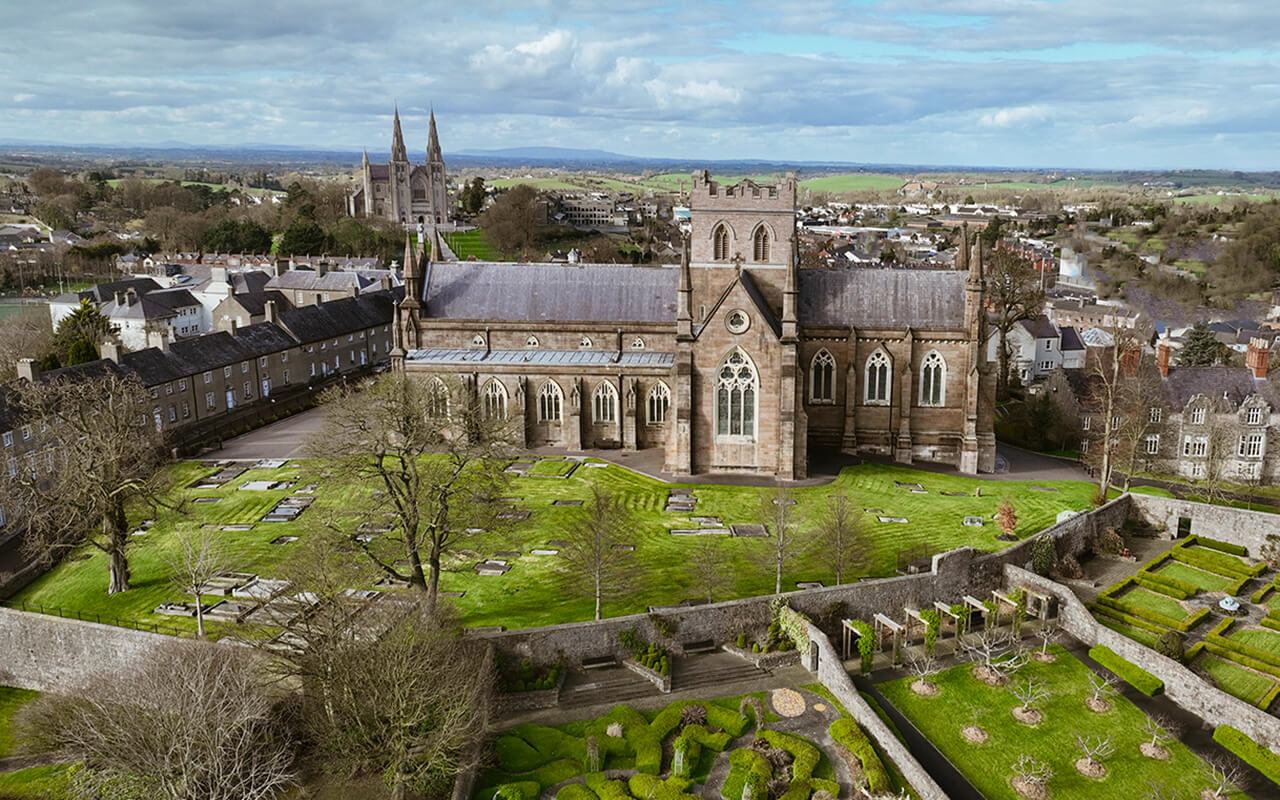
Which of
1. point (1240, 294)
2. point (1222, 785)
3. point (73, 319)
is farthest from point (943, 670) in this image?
point (1240, 294)

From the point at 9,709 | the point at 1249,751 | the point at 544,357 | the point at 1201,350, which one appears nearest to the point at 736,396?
the point at 544,357

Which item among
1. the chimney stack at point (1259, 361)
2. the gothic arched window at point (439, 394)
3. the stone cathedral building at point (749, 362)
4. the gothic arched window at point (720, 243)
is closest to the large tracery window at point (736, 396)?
the stone cathedral building at point (749, 362)

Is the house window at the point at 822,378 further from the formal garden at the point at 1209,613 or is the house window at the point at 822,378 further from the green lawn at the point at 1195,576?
the green lawn at the point at 1195,576

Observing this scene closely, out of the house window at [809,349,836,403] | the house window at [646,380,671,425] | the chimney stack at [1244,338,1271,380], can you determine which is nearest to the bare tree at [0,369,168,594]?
the house window at [646,380,671,425]

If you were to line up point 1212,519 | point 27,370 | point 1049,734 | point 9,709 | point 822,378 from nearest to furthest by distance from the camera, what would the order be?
1. point 1049,734
2. point 9,709
3. point 1212,519
4. point 27,370
5. point 822,378

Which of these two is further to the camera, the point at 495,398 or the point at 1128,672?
the point at 495,398

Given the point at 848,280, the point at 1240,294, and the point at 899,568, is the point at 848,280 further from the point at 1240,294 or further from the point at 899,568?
the point at 1240,294

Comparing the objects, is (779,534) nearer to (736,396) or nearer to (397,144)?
(736,396)
